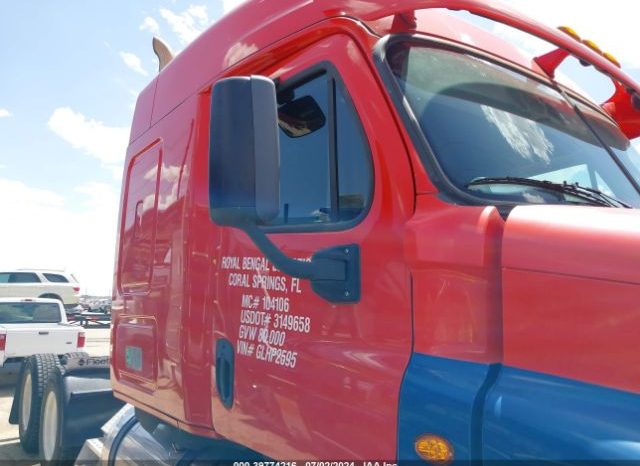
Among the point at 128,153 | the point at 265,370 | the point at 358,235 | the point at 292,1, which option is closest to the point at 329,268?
the point at 358,235

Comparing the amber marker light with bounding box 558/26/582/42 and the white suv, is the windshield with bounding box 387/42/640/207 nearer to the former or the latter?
the amber marker light with bounding box 558/26/582/42

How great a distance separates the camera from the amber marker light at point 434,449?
1374 millimetres

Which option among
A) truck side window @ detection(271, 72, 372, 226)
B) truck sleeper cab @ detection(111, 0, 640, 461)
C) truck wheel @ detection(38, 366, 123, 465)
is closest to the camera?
truck sleeper cab @ detection(111, 0, 640, 461)

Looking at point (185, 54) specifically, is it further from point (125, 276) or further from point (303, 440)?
point (303, 440)

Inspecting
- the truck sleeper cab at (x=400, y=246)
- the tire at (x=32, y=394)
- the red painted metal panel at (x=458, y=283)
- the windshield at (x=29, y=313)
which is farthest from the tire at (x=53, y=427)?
the windshield at (x=29, y=313)

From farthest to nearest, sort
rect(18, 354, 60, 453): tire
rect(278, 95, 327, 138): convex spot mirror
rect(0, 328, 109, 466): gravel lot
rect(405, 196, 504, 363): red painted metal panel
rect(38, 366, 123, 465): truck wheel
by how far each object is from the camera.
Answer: rect(0, 328, 109, 466): gravel lot, rect(18, 354, 60, 453): tire, rect(38, 366, 123, 465): truck wheel, rect(278, 95, 327, 138): convex spot mirror, rect(405, 196, 504, 363): red painted metal panel

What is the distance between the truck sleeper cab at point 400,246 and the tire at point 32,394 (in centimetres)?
340

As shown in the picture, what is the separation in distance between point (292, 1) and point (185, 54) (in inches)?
38.8

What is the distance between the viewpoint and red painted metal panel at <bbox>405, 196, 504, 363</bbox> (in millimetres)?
1396

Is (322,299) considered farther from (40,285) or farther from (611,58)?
(40,285)

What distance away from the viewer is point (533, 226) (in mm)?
1381

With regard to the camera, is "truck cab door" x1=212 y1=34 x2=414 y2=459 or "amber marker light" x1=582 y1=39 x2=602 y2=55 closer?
"truck cab door" x1=212 y1=34 x2=414 y2=459

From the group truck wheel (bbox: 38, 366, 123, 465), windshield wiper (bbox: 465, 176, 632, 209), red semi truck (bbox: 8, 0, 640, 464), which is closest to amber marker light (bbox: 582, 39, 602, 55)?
Answer: red semi truck (bbox: 8, 0, 640, 464)

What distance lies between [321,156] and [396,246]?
1.81ft
